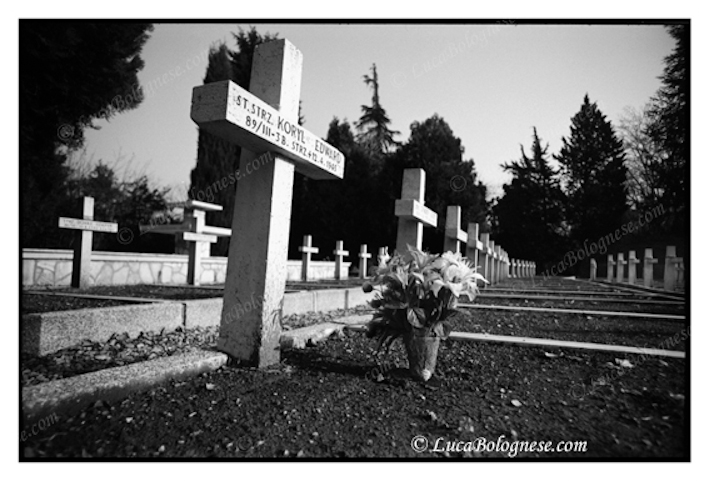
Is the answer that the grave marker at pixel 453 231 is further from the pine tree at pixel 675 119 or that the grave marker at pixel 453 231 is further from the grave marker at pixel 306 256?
the grave marker at pixel 306 256

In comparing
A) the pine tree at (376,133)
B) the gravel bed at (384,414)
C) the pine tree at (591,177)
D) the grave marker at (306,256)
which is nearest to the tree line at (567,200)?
the pine tree at (591,177)

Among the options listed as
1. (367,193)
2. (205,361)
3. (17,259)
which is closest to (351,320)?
(205,361)

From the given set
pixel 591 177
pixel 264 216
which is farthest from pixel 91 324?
pixel 591 177

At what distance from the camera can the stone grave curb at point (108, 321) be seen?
2389mm

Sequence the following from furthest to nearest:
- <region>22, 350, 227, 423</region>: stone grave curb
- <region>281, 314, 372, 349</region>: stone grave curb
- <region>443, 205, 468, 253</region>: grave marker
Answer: <region>443, 205, 468, 253</region>: grave marker, <region>281, 314, 372, 349</region>: stone grave curb, <region>22, 350, 227, 423</region>: stone grave curb

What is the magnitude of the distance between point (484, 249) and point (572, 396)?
30.6 ft

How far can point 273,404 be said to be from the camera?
1.74 m

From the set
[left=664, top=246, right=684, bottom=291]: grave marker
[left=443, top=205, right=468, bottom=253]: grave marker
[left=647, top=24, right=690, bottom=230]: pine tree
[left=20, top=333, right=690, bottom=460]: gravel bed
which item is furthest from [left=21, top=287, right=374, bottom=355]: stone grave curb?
[left=664, top=246, right=684, bottom=291]: grave marker

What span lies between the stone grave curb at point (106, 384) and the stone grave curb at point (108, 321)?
0.79 metres

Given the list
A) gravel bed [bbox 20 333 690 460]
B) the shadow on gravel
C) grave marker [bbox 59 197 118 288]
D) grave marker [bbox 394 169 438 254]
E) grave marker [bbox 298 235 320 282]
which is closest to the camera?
gravel bed [bbox 20 333 690 460]

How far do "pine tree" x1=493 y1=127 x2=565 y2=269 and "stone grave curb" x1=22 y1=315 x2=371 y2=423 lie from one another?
27.8 metres

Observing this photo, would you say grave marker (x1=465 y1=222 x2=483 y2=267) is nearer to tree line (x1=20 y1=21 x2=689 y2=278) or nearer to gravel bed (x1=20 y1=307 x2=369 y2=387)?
tree line (x1=20 y1=21 x2=689 y2=278)

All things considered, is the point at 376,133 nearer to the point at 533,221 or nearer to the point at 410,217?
the point at 533,221

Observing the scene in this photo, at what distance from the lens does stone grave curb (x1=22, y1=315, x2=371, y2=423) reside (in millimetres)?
1497
